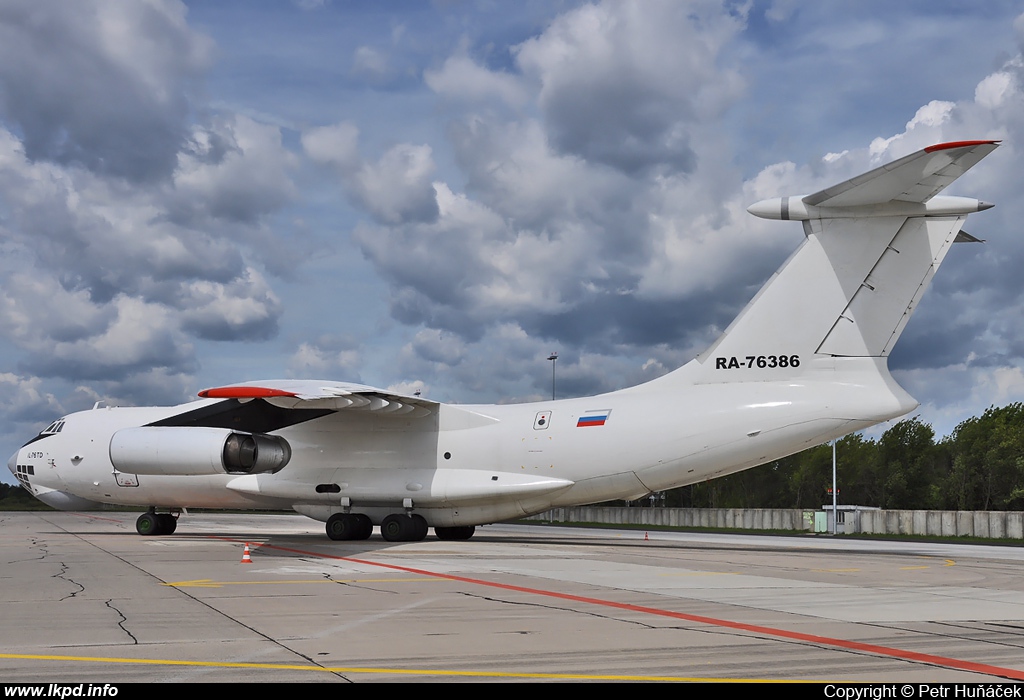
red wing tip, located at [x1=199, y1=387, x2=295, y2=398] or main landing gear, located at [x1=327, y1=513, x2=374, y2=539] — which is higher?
red wing tip, located at [x1=199, y1=387, x2=295, y2=398]

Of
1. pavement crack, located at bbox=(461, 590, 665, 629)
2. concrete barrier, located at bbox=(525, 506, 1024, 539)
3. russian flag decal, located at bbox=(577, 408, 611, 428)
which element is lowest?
concrete barrier, located at bbox=(525, 506, 1024, 539)

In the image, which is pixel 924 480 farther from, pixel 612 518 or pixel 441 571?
pixel 441 571

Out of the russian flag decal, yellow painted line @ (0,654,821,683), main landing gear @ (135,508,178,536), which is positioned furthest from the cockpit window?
yellow painted line @ (0,654,821,683)

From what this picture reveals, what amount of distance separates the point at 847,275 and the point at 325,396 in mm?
10038

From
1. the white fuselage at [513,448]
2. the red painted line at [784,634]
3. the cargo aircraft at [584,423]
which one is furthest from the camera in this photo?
the white fuselage at [513,448]

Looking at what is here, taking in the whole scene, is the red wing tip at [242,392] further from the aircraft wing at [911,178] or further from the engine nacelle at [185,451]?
the aircraft wing at [911,178]

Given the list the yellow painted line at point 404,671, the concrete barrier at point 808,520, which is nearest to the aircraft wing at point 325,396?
the yellow painted line at point 404,671

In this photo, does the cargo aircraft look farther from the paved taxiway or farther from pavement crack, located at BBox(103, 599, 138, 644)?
pavement crack, located at BBox(103, 599, 138, 644)

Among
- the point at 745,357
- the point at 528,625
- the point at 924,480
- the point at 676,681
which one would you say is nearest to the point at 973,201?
the point at 745,357

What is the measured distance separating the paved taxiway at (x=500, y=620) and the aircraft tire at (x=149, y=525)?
858cm

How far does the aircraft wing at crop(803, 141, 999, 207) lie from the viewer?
44.2 feet

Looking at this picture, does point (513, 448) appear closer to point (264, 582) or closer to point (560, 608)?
point (264, 582)

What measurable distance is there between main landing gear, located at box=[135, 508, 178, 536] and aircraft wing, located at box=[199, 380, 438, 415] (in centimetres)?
732

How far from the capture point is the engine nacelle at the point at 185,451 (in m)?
18.7
